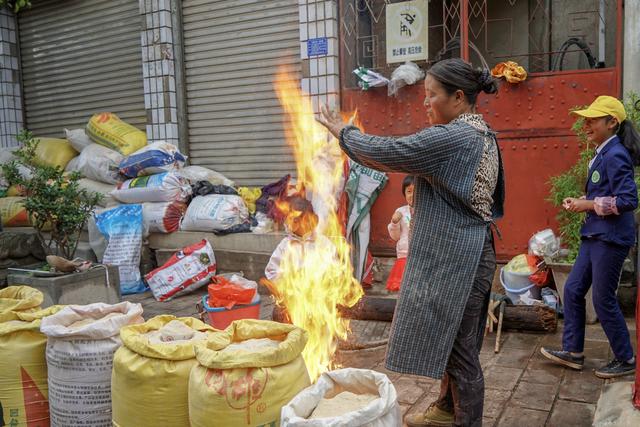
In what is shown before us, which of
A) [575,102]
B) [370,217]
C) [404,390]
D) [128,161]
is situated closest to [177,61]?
[128,161]

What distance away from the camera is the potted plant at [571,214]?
6094mm

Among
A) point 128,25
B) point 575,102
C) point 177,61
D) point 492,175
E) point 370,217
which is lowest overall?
point 370,217

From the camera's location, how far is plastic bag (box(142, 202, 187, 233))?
8.57 metres

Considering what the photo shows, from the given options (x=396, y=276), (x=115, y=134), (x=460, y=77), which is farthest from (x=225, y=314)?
(x=115, y=134)

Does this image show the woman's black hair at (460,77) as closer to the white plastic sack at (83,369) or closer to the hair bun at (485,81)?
the hair bun at (485,81)

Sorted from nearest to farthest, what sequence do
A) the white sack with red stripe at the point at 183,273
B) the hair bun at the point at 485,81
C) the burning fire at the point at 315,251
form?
the hair bun at the point at 485,81 < the burning fire at the point at 315,251 < the white sack with red stripe at the point at 183,273

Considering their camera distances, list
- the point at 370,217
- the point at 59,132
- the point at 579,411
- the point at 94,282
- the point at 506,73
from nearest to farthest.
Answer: the point at 579,411 < the point at 94,282 < the point at 506,73 < the point at 370,217 < the point at 59,132


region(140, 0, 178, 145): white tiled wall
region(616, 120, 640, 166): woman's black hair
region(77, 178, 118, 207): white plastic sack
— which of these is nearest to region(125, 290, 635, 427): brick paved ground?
region(616, 120, 640, 166): woman's black hair

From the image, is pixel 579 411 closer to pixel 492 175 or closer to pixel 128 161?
pixel 492 175

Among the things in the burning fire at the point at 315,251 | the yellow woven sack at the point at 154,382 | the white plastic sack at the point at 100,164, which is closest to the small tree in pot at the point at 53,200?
the white plastic sack at the point at 100,164

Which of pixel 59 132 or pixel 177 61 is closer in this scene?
pixel 177 61

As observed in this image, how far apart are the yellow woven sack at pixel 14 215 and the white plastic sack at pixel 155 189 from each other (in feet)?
6.12

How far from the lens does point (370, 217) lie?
7.96 metres

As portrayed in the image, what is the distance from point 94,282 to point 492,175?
474 centimetres
